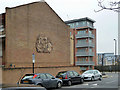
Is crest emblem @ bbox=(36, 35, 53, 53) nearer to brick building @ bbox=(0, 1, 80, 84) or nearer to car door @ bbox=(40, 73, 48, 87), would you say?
brick building @ bbox=(0, 1, 80, 84)

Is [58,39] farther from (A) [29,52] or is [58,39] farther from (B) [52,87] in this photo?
(B) [52,87]

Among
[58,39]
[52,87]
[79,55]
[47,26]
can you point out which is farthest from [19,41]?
[79,55]

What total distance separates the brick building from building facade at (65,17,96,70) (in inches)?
743

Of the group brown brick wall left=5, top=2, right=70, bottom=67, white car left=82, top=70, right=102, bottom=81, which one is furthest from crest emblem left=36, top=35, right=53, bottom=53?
white car left=82, top=70, right=102, bottom=81

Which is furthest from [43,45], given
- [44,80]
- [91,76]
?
[44,80]

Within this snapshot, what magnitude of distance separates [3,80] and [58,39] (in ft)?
51.6

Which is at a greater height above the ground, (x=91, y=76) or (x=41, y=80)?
(x=41, y=80)

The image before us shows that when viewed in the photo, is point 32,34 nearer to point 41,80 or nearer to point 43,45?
point 43,45

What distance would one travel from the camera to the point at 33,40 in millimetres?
29328

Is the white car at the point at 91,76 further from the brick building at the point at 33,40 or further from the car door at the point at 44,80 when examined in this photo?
the car door at the point at 44,80

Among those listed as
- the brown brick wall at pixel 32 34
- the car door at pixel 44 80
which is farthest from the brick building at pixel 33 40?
the car door at pixel 44 80

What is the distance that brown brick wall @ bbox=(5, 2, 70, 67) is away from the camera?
2597 cm

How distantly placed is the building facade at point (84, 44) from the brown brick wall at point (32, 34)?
18.8 m

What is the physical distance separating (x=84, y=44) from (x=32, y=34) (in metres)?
27.6
